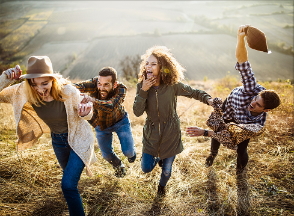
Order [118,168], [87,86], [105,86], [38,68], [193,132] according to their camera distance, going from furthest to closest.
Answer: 1. [118,168]
2. [87,86]
3. [105,86]
4. [193,132]
5. [38,68]

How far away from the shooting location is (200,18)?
36.1 metres

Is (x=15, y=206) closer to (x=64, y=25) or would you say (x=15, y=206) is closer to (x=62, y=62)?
(x=62, y=62)

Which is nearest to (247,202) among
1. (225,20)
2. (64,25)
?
(64,25)

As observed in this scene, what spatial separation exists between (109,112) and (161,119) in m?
0.78

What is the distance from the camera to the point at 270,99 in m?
1.99

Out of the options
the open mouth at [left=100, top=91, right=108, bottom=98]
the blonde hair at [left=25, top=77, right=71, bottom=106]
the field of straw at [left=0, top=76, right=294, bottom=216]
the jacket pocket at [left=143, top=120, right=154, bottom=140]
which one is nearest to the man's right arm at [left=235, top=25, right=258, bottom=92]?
the jacket pocket at [left=143, top=120, right=154, bottom=140]

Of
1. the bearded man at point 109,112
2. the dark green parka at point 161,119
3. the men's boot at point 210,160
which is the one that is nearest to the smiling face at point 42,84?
the bearded man at point 109,112

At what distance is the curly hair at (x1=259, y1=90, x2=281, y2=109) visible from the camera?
1.99 m

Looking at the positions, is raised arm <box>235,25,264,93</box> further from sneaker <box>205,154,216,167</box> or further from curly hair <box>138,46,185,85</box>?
sneaker <box>205,154,216,167</box>

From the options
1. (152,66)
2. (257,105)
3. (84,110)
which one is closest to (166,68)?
(152,66)

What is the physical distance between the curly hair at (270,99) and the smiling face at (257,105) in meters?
0.04

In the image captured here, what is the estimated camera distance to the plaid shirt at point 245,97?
2.28m

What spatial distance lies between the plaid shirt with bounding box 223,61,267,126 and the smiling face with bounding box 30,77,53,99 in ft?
7.94

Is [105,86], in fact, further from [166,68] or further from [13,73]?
[13,73]
